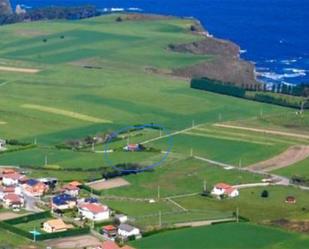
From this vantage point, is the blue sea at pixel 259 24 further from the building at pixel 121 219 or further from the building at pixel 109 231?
the building at pixel 109 231

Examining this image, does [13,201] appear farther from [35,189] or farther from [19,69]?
[19,69]

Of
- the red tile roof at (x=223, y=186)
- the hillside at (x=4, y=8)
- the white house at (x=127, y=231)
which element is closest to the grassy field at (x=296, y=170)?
the red tile roof at (x=223, y=186)

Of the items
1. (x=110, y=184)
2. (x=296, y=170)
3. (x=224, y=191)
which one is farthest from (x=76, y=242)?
(x=296, y=170)

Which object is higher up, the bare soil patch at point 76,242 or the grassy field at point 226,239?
the grassy field at point 226,239

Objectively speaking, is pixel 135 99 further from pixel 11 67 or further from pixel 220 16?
pixel 220 16

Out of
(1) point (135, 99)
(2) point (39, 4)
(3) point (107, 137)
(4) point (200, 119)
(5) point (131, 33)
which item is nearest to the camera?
(3) point (107, 137)

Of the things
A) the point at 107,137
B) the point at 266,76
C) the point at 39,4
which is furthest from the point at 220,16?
the point at 107,137
